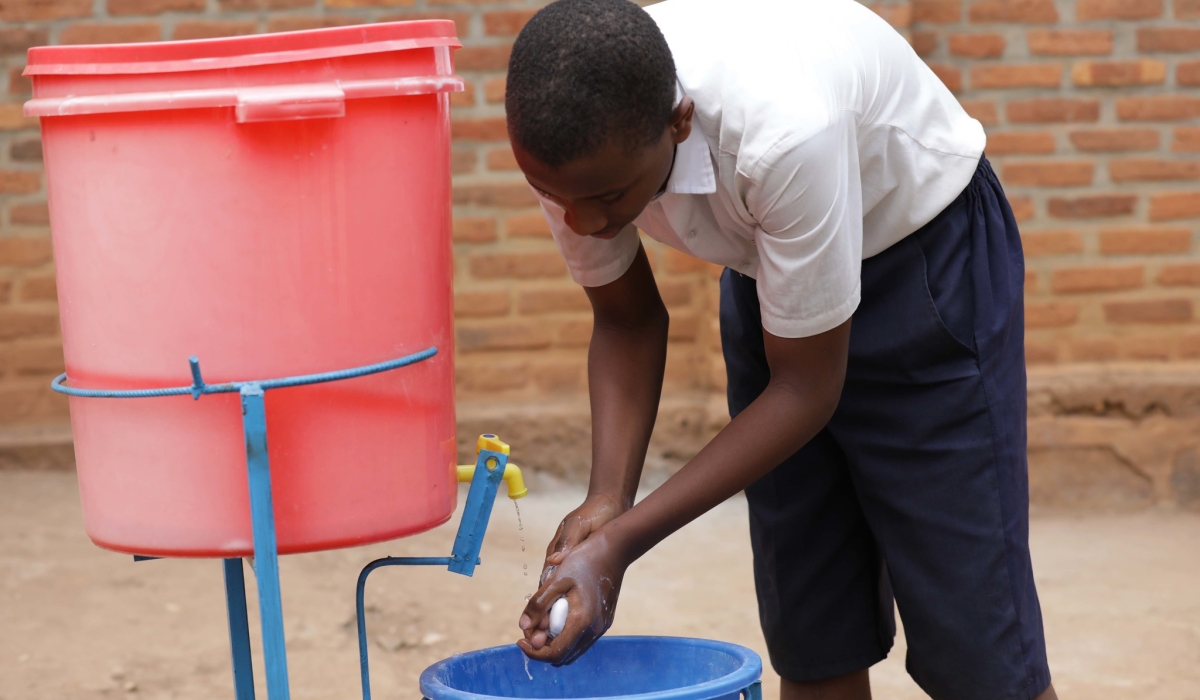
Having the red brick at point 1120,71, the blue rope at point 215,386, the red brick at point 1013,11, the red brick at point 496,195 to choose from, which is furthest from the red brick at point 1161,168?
the blue rope at point 215,386

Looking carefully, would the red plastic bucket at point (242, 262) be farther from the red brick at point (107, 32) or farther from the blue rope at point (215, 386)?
the red brick at point (107, 32)

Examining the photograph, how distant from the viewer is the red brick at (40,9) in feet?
10.5

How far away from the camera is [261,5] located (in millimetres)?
3262

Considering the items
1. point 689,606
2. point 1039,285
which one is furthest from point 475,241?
point 1039,285

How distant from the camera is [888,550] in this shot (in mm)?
1694

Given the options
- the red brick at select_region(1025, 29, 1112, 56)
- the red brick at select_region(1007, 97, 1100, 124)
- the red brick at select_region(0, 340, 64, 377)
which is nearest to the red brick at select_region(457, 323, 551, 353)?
the red brick at select_region(0, 340, 64, 377)

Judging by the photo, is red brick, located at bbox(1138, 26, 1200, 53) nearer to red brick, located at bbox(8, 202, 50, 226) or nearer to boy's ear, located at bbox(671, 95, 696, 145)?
boy's ear, located at bbox(671, 95, 696, 145)

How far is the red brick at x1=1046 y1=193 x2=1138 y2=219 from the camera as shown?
3.41 meters

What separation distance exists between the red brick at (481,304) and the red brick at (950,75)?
1330mm

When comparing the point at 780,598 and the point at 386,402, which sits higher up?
the point at 386,402

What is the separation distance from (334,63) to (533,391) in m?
2.21

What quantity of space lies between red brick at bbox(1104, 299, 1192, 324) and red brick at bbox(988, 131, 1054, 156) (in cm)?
48

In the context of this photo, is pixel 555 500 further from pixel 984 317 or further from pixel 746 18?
pixel 746 18

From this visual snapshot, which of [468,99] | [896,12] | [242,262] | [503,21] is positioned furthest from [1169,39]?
[242,262]
